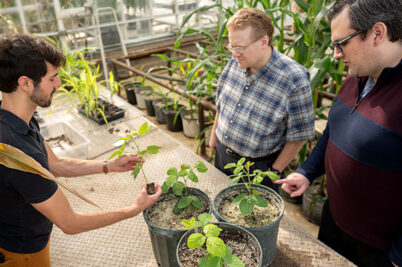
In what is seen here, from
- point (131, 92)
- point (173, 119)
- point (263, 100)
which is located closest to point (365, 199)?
point (263, 100)

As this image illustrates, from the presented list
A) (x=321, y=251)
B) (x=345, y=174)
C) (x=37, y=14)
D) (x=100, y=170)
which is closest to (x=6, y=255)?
(x=100, y=170)

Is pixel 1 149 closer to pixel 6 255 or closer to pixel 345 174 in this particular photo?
pixel 6 255

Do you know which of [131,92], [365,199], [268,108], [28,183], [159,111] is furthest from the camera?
[131,92]

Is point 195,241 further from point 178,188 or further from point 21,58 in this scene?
point 21,58

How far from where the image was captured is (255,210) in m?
1.03

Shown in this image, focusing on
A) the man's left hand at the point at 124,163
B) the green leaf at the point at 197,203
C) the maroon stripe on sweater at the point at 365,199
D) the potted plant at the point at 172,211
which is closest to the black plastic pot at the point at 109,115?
the man's left hand at the point at 124,163

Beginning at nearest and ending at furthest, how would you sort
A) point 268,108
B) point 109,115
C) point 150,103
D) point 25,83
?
point 25,83 → point 268,108 → point 109,115 → point 150,103

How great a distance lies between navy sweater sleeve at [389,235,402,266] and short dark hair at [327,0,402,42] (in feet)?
2.10

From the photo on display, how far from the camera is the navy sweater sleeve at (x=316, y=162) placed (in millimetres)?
1351

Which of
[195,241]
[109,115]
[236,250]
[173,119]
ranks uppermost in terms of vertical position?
[195,241]

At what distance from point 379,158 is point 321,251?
1.23 feet

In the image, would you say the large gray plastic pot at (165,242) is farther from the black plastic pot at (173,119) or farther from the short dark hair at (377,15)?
the black plastic pot at (173,119)

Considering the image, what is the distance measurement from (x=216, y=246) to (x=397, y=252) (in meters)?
0.66

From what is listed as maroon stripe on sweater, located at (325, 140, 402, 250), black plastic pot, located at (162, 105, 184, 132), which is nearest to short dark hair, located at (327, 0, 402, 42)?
maroon stripe on sweater, located at (325, 140, 402, 250)
